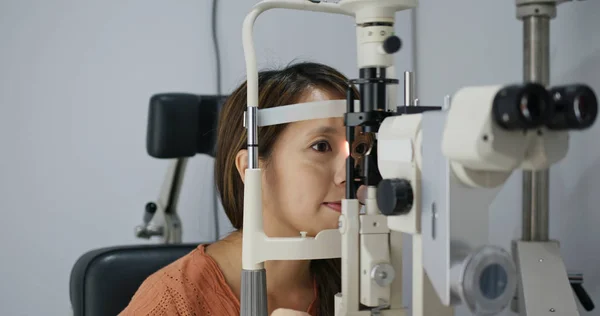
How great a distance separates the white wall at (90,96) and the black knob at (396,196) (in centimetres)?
143

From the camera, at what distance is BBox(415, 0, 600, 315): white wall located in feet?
5.21

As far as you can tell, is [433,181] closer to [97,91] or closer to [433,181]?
[433,181]

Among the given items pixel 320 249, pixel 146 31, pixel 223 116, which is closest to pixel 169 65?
pixel 146 31

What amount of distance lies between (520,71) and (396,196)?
0.91 meters

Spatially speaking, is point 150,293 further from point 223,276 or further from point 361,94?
point 361,94

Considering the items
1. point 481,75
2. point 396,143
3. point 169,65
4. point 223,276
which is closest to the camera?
point 396,143

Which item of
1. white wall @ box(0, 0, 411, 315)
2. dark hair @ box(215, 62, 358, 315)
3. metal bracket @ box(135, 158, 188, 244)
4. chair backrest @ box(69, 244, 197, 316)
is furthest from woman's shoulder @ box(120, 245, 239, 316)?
white wall @ box(0, 0, 411, 315)

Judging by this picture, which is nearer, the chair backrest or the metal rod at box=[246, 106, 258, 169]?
the metal rod at box=[246, 106, 258, 169]

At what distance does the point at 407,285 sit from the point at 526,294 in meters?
0.94

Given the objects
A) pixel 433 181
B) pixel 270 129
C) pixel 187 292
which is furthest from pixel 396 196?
pixel 187 292

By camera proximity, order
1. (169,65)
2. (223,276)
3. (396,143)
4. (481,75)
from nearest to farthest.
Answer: (396,143), (223,276), (481,75), (169,65)

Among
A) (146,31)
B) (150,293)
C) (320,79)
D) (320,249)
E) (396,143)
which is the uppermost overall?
(146,31)

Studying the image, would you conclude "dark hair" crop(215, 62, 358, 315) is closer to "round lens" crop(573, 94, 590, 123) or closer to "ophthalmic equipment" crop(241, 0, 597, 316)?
"ophthalmic equipment" crop(241, 0, 597, 316)

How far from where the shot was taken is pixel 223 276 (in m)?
1.53
